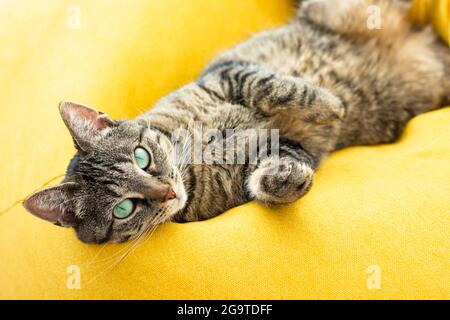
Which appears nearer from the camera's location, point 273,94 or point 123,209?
point 123,209

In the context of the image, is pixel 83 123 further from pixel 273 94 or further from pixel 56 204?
pixel 273 94

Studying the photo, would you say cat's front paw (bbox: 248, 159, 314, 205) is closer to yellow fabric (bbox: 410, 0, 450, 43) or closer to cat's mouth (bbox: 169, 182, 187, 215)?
cat's mouth (bbox: 169, 182, 187, 215)

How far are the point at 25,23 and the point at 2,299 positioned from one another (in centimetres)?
112

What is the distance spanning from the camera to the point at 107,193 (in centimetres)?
128

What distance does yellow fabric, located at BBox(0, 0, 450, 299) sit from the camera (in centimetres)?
114

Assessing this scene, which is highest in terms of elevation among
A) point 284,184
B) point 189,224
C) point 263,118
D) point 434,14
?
point 434,14

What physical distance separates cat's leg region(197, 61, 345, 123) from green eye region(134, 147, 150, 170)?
38cm

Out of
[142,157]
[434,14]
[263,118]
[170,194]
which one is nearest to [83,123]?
[142,157]

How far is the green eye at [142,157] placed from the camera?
4.38ft

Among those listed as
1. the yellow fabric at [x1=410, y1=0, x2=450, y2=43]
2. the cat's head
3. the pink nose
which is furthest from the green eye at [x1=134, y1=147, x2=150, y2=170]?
the yellow fabric at [x1=410, y1=0, x2=450, y2=43]

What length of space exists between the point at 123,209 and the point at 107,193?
0.06 m

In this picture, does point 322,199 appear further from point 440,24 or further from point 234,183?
point 440,24

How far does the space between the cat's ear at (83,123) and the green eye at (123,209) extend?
20cm

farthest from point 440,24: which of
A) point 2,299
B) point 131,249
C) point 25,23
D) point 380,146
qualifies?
point 2,299
